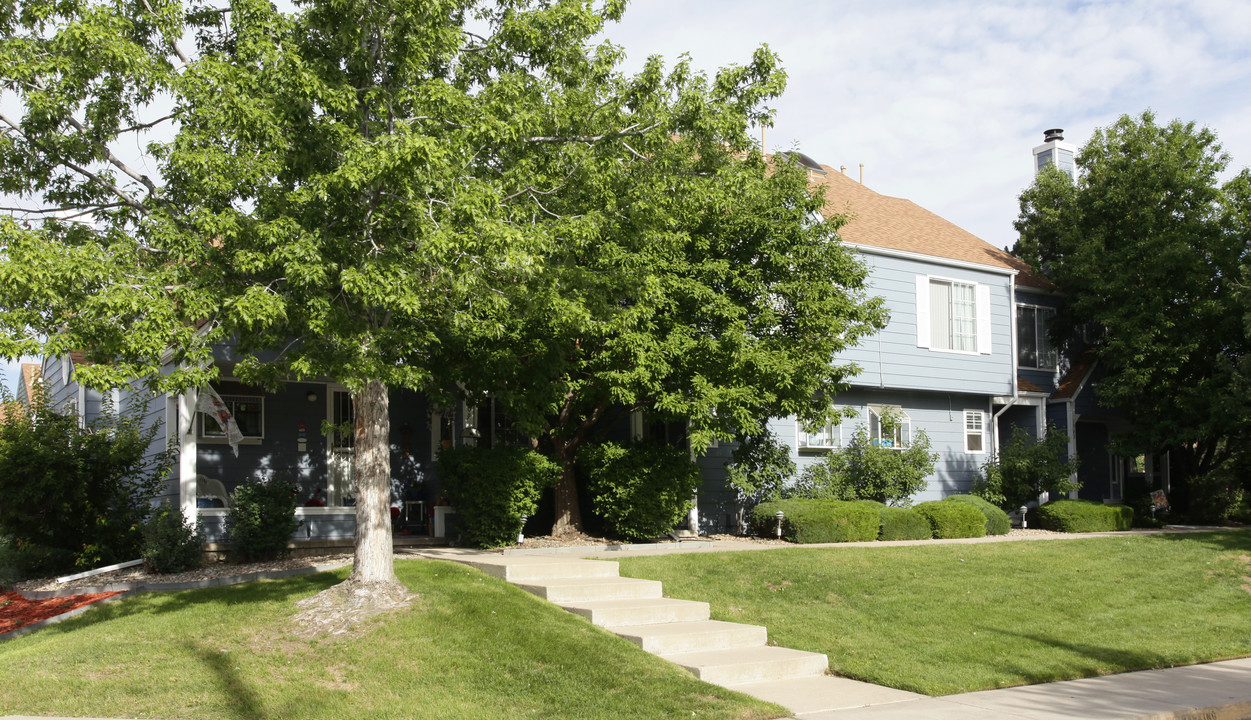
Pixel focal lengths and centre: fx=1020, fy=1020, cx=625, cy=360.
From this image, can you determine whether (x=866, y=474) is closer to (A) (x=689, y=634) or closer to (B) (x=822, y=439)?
(B) (x=822, y=439)

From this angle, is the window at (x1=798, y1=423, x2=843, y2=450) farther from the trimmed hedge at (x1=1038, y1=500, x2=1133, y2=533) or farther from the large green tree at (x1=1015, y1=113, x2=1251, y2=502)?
the large green tree at (x1=1015, y1=113, x2=1251, y2=502)

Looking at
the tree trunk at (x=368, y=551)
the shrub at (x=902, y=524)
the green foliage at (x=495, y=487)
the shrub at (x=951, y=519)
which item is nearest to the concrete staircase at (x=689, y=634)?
the tree trunk at (x=368, y=551)

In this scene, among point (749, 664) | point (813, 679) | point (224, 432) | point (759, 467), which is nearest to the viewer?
point (749, 664)

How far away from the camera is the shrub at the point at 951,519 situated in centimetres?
1831

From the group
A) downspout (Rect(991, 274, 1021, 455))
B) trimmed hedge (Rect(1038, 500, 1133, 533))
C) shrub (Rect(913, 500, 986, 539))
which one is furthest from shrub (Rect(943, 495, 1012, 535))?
downspout (Rect(991, 274, 1021, 455))

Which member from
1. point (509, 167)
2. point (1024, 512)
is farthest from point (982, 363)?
point (509, 167)

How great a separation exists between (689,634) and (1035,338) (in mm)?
17268

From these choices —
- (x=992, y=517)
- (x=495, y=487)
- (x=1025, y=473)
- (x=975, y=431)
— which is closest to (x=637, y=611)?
(x=495, y=487)

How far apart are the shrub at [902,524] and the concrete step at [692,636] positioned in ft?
25.2

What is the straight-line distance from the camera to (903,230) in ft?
74.0

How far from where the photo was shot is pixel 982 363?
2200cm

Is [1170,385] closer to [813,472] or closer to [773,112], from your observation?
[813,472]

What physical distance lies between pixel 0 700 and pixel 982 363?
19.1m

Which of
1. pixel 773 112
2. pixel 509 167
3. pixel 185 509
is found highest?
pixel 773 112
